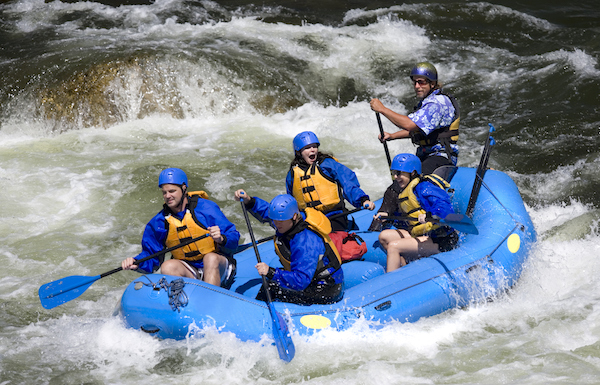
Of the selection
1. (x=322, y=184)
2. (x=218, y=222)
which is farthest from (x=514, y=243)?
(x=218, y=222)

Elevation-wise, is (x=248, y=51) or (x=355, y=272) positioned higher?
(x=248, y=51)

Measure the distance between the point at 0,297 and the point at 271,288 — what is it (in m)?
2.57

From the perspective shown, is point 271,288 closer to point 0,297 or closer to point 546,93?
point 0,297

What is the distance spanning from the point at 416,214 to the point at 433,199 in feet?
0.62

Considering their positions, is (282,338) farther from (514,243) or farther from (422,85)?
(422,85)

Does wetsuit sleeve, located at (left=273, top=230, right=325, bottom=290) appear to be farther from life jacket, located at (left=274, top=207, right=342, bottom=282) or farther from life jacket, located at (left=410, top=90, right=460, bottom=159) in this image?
life jacket, located at (left=410, top=90, right=460, bottom=159)

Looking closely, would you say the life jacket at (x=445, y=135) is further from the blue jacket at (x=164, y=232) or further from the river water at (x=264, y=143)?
the blue jacket at (x=164, y=232)

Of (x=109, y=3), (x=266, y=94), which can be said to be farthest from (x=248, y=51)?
(x=109, y=3)

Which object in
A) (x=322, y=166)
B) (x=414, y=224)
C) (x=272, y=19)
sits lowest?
(x=414, y=224)

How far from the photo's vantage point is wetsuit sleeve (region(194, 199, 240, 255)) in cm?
429

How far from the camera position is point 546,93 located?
8.77 meters

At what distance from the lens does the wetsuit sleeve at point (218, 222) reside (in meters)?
4.29

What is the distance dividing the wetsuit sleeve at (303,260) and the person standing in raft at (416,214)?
843 millimetres

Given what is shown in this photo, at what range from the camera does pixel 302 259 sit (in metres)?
3.79
